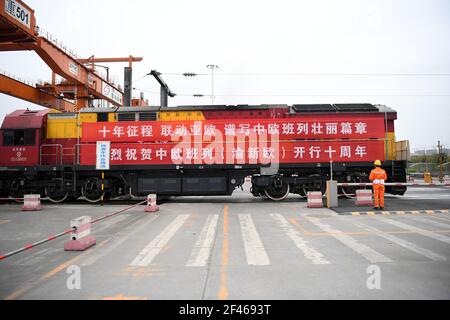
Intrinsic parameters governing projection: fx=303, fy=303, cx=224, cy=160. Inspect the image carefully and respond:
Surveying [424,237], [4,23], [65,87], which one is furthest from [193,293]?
[65,87]

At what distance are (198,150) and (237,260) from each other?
923 centimetres

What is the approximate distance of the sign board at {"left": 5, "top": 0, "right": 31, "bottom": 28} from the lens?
659 inches

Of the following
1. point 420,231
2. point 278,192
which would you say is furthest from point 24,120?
point 420,231

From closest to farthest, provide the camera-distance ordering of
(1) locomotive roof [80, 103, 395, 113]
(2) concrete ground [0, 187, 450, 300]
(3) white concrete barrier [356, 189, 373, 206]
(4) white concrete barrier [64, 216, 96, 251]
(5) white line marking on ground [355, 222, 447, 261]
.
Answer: (2) concrete ground [0, 187, 450, 300] → (5) white line marking on ground [355, 222, 447, 261] → (4) white concrete barrier [64, 216, 96, 251] → (3) white concrete barrier [356, 189, 373, 206] → (1) locomotive roof [80, 103, 395, 113]

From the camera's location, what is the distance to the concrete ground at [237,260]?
392 centimetres

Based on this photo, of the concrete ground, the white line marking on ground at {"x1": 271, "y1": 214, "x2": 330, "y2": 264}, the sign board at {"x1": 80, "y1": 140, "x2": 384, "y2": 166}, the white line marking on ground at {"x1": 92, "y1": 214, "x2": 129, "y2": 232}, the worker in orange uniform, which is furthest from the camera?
the sign board at {"x1": 80, "y1": 140, "x2": 384, "y2": 166}

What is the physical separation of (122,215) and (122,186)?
4.57 metres

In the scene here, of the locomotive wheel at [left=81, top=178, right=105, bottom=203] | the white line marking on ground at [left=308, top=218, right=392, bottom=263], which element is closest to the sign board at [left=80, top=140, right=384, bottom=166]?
the locomotive wheel at [left=81, top=178, right=105, bottom=203]

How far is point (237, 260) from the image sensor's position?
207 inches

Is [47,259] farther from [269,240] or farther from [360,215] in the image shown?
[360,215]

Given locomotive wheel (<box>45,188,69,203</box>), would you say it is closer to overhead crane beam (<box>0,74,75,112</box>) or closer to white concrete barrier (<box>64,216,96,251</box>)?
white concrete barrier (<box>64,216,96,251</box>)

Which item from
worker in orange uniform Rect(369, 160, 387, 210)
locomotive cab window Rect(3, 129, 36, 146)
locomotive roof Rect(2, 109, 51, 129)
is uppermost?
locomotive roof Rect(2, 109, 51, 129)

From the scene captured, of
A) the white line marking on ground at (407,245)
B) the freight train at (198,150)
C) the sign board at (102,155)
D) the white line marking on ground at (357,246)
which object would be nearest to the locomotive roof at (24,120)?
the freight train at (198,150)

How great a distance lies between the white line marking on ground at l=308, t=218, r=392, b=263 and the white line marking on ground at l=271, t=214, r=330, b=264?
80 centimetres
